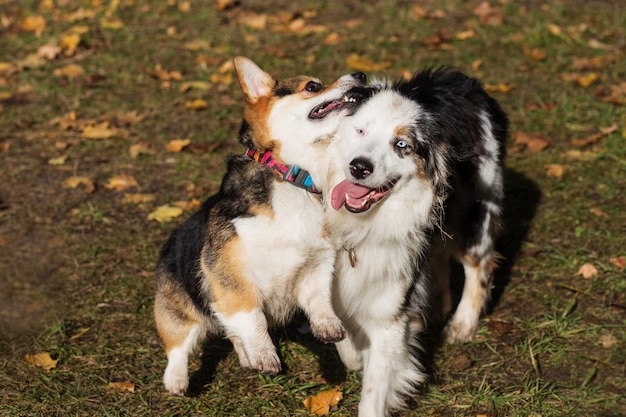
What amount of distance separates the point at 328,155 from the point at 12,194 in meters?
3.45

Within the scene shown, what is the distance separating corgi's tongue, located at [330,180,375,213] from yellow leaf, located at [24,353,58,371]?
72.2 inches

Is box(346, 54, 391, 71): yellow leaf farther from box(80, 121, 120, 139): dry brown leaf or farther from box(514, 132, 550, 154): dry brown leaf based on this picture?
box(80, 121, 120, 139): dry brown leaf

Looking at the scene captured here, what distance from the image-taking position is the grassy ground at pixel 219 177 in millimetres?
4562

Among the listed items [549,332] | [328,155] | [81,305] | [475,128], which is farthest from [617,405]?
[81,305]

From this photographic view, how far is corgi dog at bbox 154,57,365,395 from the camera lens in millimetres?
3955

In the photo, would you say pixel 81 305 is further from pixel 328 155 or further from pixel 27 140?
pixel 27 140

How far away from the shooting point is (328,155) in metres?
4.00

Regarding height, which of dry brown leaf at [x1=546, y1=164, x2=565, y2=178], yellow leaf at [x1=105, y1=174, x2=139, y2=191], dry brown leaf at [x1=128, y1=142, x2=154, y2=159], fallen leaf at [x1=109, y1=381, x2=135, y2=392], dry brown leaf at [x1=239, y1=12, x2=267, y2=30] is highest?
fallen leaf at [x1=109, y1=381, x2=135, y2=392]

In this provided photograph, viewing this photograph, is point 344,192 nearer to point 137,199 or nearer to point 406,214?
point 406,214

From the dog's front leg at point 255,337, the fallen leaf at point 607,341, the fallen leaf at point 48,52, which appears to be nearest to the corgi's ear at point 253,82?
the dog's front leg at point 255,337

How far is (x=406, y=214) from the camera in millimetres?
3938

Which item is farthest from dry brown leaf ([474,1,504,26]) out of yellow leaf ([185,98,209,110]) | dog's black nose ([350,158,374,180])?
dog's black nose ([350,158,374,180])

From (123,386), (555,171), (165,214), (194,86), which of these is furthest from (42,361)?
(194,86)

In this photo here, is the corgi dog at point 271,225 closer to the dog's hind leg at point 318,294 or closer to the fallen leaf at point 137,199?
the dog's hind leg at point 318,294
